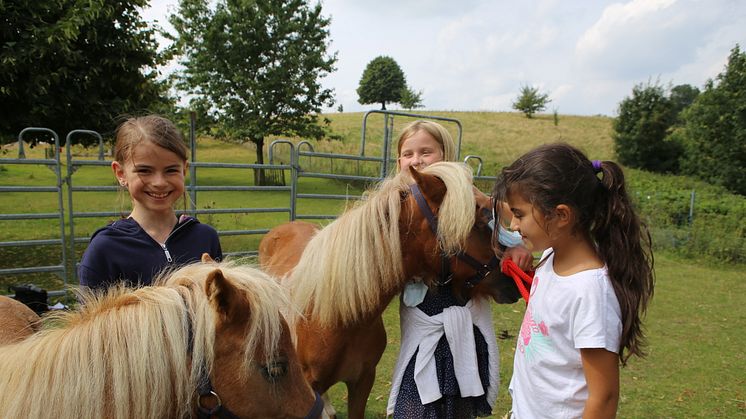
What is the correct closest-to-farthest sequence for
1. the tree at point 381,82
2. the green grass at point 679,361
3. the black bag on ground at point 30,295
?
the black bag on ground at point 30,295, the green grass at point 679,361, the tree at point 381,82

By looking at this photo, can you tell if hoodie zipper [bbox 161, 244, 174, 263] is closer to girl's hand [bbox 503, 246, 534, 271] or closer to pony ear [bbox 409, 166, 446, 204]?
pony ear [bbox 409, 166, 446, 204]

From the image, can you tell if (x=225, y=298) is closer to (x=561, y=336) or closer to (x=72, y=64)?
(x=561, y=336)

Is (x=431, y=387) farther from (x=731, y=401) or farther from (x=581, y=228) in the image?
(x=731, y=401)

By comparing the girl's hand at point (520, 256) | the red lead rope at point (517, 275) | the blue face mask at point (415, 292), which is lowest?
the blue face mask at point (415, 292)

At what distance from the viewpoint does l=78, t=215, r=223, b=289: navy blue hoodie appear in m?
1.55

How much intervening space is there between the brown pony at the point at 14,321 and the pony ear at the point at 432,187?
1.50 meters

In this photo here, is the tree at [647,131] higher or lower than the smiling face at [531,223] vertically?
higher

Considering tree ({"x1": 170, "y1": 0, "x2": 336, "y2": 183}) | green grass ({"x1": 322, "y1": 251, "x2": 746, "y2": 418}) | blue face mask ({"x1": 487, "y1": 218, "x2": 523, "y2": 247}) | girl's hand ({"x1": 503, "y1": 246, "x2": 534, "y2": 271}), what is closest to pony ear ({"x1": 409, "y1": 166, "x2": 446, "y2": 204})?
blue face mask ({"x1": 487, "y1": 218, "x2": 523, "y2": 247})

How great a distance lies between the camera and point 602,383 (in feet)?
4.09

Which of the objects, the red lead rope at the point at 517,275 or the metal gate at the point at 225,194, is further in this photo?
the metal gate at the point at 225,194

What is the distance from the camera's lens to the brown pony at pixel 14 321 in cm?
151

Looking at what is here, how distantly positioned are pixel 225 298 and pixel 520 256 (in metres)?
1.34

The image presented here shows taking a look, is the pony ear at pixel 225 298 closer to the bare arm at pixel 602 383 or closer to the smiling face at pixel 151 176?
the smiling face at pixel 151 176

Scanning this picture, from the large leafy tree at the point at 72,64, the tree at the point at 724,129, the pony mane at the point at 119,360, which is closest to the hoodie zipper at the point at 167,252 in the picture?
the pony mane at the point at 119,360
